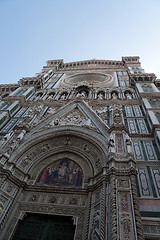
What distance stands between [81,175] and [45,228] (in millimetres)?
2422

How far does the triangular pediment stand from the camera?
370 inches

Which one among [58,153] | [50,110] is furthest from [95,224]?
[50,110]

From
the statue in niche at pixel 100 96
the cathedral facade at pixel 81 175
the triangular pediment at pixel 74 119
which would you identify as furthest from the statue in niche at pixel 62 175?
the statue in niche at pixel 100 96

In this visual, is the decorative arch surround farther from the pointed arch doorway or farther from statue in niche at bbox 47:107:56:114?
statue in niche at bbox 47:107:56:114

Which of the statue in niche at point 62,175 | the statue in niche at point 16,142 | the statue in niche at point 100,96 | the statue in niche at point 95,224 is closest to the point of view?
the statue in niche at point 95,224

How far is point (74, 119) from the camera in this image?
10.5 metres

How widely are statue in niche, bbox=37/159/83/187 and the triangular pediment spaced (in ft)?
6.77

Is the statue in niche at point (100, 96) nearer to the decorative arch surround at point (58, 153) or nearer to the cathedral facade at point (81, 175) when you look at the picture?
the cathedral facade at point (81, 175)

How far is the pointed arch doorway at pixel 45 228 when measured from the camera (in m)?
5.96

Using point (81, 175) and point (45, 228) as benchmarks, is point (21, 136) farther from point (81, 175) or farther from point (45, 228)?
point (45, 228)

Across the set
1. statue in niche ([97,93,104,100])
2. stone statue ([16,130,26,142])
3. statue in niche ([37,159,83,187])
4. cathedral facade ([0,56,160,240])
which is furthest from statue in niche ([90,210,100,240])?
statue in niche ([97,93,104,100])

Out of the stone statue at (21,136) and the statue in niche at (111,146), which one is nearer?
the statue in niche at (111,146)

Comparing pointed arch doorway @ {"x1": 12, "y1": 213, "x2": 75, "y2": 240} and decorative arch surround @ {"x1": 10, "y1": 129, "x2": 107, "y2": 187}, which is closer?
pointed arch doorway @ {"x1": 12, "y1": 213, "x2": 75, "y2": 240}

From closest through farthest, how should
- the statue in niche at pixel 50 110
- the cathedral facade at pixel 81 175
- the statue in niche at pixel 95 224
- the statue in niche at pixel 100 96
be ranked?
the statue in niche at pixel 95 224 < the cathedral facade at pixel 81 175 < the statue in niche at pixel 50 110 < the statue in niche at pixel 100 96
